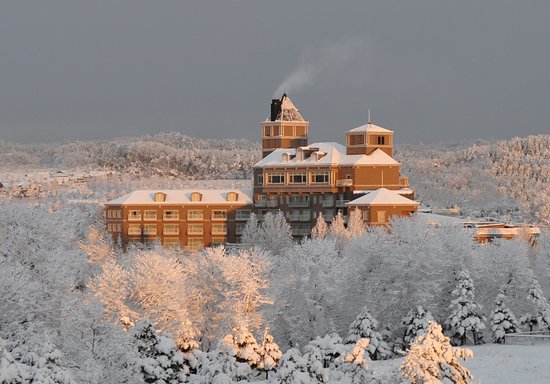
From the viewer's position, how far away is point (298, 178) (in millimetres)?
98438

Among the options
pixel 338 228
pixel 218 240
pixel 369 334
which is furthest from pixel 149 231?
pixel 369 334

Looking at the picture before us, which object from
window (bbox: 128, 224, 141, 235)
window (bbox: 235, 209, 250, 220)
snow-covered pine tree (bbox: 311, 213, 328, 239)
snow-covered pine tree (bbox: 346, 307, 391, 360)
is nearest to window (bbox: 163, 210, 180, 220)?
window (bbox: 128, 224, 141, 235)

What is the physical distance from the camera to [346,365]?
28625 mm

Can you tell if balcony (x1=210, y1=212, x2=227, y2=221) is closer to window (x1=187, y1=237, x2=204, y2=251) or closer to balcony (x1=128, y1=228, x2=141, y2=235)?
window (x1=187, y1=237, x2=204, y2=251)

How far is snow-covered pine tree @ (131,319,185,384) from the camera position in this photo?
36219 mm

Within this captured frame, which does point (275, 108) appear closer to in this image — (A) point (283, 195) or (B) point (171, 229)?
(A) point (283, 195)

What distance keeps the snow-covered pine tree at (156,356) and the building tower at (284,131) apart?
69024mm

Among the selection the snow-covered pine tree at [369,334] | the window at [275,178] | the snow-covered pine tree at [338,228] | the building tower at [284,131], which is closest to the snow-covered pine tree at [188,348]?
the snow-covered pine tree at [369,334]

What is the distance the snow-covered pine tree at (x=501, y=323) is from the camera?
5119cm

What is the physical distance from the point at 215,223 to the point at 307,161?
12.5m

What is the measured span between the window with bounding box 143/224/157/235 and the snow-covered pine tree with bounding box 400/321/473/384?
78224 mm

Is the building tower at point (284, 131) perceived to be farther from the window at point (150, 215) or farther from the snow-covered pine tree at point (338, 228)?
the snow-covered pine tree at point (338, 228)

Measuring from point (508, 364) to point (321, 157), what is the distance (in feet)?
193

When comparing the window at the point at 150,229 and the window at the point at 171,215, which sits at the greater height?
the window at the point at 171,215
